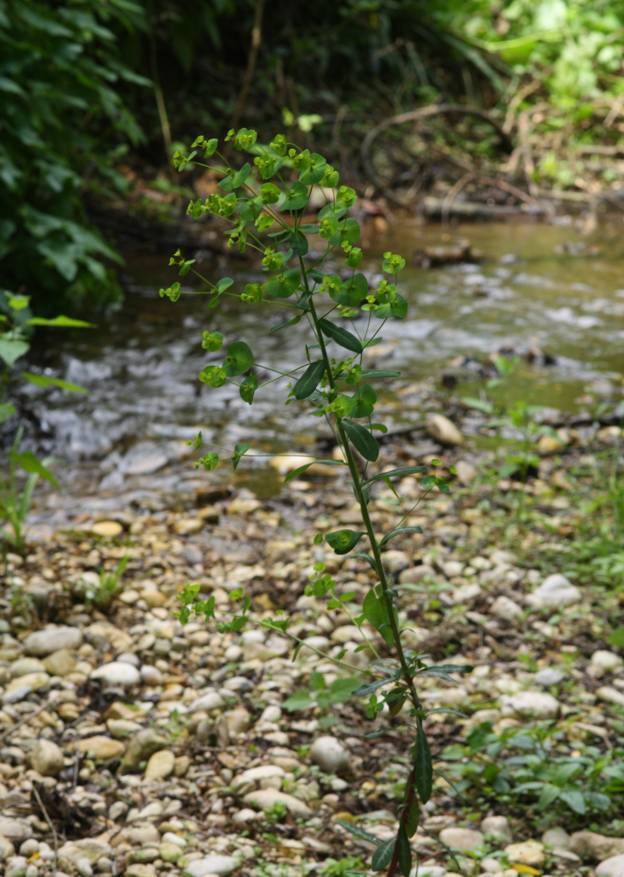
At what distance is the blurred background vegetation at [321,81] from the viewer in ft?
17.1

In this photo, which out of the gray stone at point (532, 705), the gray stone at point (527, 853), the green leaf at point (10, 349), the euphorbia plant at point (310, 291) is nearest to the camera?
the euphorbia plant at point (310, 291)

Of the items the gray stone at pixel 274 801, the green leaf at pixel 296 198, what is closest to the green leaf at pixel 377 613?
the green leaf at pixel 296 198

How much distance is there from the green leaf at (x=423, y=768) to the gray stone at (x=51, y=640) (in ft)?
4.37

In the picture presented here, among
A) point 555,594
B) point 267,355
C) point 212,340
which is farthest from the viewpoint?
point 267,355

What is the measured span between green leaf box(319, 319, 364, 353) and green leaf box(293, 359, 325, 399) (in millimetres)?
36

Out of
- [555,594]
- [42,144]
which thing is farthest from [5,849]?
[42,144]

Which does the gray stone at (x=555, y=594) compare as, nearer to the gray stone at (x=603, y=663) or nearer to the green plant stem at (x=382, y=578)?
the gray stone at (x=603, y=663)

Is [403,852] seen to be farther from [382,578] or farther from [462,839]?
[462,839]

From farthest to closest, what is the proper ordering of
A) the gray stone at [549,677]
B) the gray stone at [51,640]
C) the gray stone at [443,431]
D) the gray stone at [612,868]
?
1. the gray stone at [443,431]
2. the gray stone at [51,640]
3. the gray stone at [549,677]
4. the gray stone at [612,868]

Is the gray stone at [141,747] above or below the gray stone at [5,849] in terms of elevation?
below

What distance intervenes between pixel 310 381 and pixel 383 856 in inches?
23.5

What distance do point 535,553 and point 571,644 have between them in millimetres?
476

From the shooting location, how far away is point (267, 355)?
4734mm

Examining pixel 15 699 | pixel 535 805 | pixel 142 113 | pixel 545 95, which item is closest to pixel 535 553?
pixel 535 805
